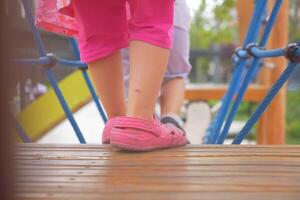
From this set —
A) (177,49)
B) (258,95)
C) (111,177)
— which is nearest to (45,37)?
(177,49)

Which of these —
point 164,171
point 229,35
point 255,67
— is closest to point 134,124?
point 164,171

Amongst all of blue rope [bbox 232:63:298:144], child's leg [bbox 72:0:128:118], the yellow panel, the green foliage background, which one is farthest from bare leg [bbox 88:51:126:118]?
the green foliage background

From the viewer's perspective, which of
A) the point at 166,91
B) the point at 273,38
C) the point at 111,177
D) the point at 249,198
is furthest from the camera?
the point at 273,38

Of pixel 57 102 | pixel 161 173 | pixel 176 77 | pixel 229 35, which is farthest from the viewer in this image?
pixel 229 35

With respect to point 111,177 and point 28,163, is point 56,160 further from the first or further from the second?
point 111,177

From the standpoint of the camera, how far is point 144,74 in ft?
2.37

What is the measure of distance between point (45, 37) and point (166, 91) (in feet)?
1.92

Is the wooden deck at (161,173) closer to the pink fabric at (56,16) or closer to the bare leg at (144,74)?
the bare leg at (144,74)

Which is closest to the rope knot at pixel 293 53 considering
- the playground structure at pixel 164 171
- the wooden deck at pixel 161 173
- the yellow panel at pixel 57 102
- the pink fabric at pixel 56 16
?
the playground structure at pixel 164 171

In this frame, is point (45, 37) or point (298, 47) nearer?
point (298, 47)

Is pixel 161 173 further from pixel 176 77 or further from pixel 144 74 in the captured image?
pixel 176 77

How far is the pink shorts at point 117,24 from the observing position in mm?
745

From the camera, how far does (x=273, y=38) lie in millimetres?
2314

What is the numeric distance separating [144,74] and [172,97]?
1.03ft
